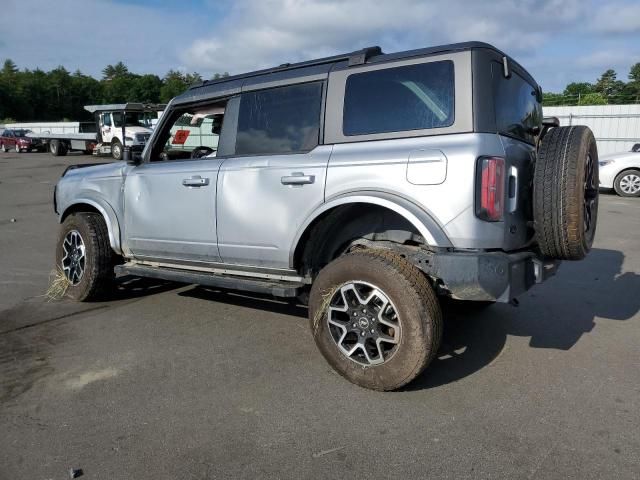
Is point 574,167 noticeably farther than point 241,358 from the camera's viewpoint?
No

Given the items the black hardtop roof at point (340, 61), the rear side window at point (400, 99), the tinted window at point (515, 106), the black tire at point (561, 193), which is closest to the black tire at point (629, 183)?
the tinted window at point (515, 106)

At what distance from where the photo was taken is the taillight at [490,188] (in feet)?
10.3

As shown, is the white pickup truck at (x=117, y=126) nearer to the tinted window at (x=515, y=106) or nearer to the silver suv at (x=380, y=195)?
the silver suv at (x=380, y=195)

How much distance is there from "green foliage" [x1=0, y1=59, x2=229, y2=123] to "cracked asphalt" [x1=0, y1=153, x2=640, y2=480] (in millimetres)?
89832

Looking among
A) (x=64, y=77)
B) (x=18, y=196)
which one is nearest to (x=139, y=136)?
(x=18, y=196)

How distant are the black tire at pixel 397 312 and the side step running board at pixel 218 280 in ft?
1.39

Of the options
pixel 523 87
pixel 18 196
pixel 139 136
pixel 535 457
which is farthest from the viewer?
pixel 139 136

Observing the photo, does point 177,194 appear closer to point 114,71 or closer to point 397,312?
point 397,312

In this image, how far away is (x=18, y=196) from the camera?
47.9 feet

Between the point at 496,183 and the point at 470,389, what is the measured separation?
52.3 inches

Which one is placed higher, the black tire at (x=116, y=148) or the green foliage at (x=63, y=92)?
the green foliage at (x=63, y=92)

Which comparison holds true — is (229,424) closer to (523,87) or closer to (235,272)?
(235,272)

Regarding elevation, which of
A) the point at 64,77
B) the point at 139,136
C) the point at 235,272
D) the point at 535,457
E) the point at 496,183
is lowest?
the point at 535,457

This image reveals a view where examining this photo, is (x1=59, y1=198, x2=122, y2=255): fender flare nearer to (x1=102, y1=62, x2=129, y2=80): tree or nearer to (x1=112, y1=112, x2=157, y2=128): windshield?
(x1=112, y1=112, x2=157, y2=128): windshield
